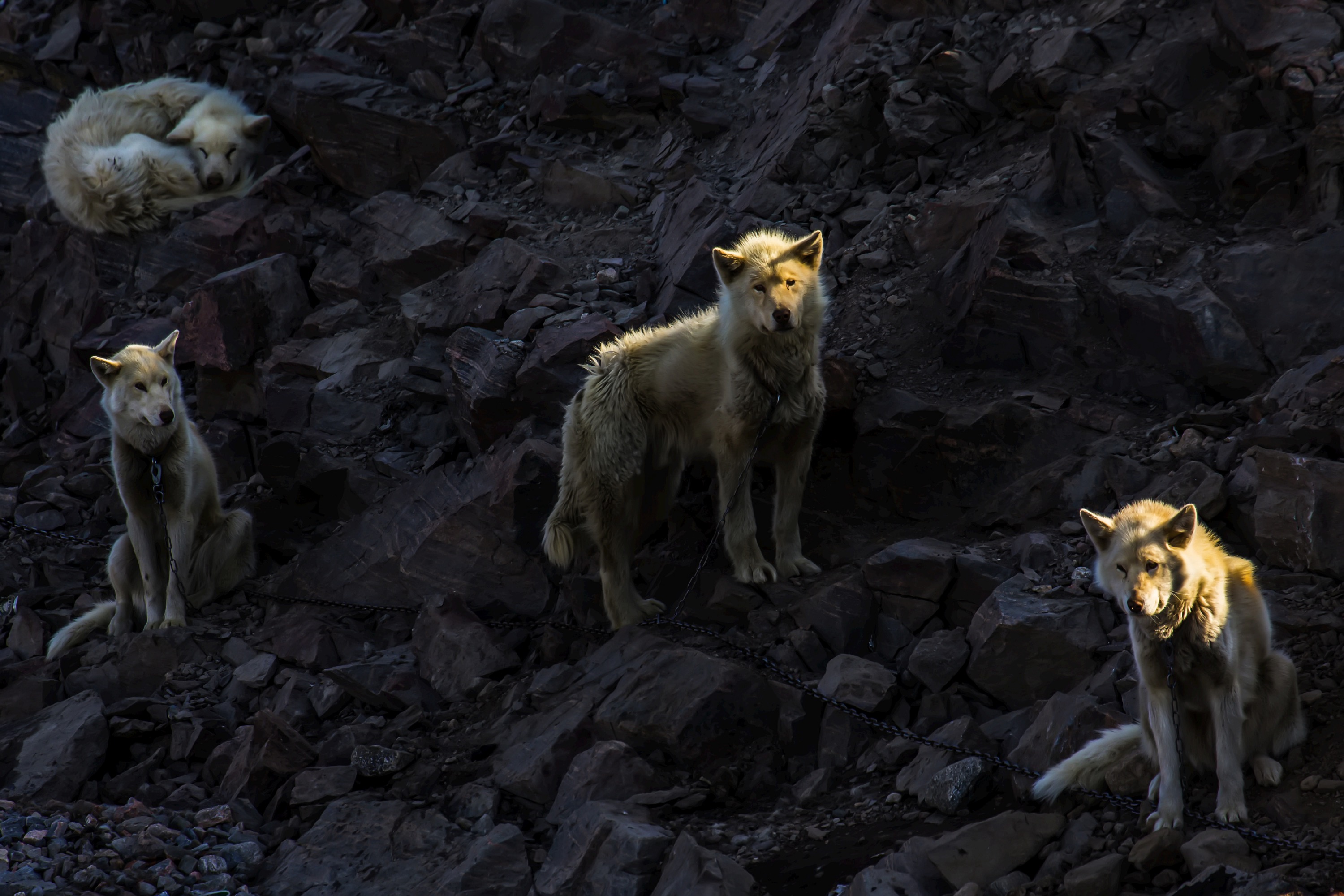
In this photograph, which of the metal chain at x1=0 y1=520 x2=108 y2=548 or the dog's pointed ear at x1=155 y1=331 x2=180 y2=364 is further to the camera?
the metal chain at x1=0 y1=520 x2=108 y2=548

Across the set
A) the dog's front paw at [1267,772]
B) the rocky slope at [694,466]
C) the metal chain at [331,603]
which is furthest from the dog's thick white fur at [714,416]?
the dog's front paw at [1267,772]

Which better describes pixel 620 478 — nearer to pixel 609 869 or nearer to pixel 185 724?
pixel 609 869

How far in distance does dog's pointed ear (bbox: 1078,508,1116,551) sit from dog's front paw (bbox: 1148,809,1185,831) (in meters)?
1.16

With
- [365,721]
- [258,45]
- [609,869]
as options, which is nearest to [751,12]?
[258,45]

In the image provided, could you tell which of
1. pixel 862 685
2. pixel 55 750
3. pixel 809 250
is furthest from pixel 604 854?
pixel 55 750

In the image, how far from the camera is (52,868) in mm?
6438

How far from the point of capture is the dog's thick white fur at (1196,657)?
463 cm

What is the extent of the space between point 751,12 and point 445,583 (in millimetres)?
8239

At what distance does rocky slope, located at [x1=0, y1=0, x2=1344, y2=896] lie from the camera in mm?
6059

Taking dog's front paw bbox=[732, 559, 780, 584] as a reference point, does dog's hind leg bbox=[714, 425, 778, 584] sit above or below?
above

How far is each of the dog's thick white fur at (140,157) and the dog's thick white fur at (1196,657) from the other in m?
12.7

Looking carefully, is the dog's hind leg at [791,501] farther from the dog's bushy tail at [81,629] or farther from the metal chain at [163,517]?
the dog's bushy tail at [81,629]

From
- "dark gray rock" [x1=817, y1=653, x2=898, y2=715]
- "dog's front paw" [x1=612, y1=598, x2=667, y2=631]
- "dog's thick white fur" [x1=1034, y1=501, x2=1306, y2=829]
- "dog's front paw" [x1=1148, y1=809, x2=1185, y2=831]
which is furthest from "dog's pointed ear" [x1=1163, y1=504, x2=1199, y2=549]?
"dog's front paw" [x1=612, y1=598, x2=667, y2=631]

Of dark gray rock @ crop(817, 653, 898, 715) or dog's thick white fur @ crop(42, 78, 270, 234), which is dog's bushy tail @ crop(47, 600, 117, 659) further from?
dark gray rock @ crop(817, 653, 898, 715)
